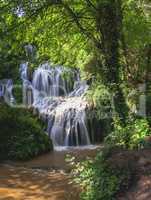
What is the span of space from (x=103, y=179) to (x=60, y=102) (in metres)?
10.7

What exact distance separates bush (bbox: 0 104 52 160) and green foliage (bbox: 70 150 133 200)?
5.90 meters

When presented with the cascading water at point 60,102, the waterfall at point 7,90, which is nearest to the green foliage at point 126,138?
the cascading water at point 60,102

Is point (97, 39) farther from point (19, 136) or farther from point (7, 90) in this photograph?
point (7, 90)

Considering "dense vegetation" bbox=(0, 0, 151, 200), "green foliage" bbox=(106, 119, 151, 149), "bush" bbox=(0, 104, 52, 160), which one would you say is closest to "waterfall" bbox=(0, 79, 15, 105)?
"bush" bbox=(0, 104, 52, 160)

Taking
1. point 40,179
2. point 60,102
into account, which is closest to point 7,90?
point 60,102

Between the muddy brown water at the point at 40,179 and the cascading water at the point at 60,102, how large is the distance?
202 cm

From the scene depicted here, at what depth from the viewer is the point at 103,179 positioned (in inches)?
282

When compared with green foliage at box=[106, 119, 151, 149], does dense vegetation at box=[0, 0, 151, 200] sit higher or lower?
higher

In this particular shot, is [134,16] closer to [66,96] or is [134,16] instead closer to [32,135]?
[32,135]

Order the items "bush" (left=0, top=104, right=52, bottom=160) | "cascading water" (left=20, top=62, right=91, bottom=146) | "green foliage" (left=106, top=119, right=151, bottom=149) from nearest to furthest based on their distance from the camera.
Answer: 1. "green foliage" (left=106, top=119, right=151, bottom=149)
2. "bush" (left=0, top=104, right=52, bottom=160)
3. "cascading water" (left=20, top=62, right=91, bottom=146)

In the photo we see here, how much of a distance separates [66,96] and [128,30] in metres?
7.86

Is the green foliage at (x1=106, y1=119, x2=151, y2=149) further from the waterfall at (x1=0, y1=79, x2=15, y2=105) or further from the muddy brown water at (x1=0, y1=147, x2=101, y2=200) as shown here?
the waterfall at (x1=0, y1=79, x2=15, y2=105)

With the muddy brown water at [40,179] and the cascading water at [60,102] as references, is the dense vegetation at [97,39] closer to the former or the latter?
the muddy brown water at [40,179]

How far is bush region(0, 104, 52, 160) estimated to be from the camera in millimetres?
13664
